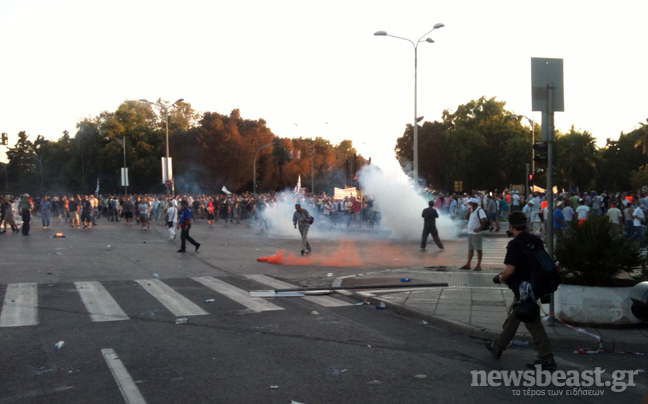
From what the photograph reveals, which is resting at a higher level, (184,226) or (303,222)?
(303,222)

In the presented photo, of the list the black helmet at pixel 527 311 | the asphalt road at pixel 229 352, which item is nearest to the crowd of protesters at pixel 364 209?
the asphalt road at pixel 229 352

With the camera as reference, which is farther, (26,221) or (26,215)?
(26,215)

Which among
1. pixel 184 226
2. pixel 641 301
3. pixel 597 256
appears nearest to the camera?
pixel 641 301

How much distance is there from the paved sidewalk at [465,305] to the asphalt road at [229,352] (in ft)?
0.70

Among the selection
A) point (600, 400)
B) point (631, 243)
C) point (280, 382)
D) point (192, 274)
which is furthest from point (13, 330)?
point (631, 243)

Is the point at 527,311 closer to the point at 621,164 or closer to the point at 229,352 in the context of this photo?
the point at 229,352

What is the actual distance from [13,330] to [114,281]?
4.63 m

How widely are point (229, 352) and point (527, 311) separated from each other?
124 inches

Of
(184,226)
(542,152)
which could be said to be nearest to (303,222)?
(184,226)

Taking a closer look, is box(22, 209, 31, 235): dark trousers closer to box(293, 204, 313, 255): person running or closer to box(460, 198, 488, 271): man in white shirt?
box(293, 204, 313, 255): person running

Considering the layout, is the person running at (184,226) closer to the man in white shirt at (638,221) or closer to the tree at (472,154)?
the man in white shirt at (638,221)

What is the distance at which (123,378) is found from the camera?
221 inches

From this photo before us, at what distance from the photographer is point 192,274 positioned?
13.5m

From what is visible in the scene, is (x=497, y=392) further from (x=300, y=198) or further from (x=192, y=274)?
(x=300, y=198)
